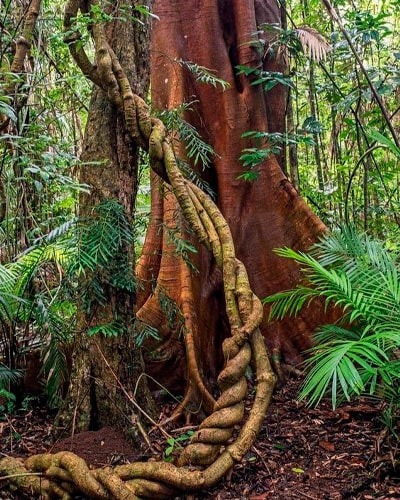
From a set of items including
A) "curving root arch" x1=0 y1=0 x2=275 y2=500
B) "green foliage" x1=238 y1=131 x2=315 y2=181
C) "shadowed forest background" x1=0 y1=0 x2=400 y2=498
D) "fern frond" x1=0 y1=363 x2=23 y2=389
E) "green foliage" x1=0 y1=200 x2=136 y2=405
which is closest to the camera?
"curving root arch" x1=0 y1=0 x2=275 y2=500

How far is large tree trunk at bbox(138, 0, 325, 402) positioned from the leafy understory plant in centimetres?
85

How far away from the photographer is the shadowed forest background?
2.07 metres

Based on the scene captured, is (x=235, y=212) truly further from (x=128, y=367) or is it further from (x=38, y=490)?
(x=38, y=490)

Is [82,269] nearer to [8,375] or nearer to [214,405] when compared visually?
[214,405]

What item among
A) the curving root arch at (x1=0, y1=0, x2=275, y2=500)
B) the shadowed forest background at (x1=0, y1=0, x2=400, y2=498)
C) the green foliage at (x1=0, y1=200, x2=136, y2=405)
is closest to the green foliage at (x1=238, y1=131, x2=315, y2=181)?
the shadowed forest background at (x1=0, y1=0, x2=400, y2=498)

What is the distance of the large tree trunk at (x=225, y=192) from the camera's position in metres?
3.43

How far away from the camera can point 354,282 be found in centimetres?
250

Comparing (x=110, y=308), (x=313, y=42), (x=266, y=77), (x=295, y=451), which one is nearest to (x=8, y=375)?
(x=110, y=308)

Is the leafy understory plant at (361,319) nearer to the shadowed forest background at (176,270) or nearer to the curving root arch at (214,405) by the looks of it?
the shadowed forest background at (176,270)

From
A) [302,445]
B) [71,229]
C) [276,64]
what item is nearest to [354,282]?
[302,445]

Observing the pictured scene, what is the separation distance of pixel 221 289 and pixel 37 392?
4.47 feet

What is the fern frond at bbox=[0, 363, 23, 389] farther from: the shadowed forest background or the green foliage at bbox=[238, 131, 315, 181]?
the green foliage at bbox=[238, 131, 315, 181]

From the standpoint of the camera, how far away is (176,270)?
3408 millimetres

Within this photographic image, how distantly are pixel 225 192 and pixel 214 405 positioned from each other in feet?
6.50
